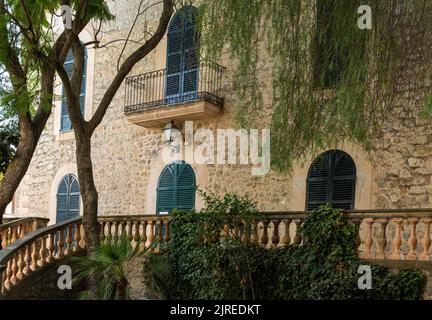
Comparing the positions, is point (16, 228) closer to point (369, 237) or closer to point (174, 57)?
point (174, 57)

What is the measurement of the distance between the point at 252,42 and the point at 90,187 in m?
3.52

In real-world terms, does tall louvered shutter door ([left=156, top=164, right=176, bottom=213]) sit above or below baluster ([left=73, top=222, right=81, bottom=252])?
above

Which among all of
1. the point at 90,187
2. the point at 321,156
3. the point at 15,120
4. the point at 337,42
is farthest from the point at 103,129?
the point at 337,42

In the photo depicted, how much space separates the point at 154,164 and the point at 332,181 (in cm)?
465

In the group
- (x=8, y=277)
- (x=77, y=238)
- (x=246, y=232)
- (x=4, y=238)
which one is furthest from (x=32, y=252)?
(x=246, y=232)

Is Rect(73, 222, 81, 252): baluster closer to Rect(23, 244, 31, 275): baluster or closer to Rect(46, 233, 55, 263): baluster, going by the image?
Rect(46, 233, 55, 263): baluster

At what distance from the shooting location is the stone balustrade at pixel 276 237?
749cm

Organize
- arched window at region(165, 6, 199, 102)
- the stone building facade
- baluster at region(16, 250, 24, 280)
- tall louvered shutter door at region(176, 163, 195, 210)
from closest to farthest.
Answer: baluster at region(16, 250, 24, 280) < the stone building facade < tall louvered shutter door at region(176, 163, 195, 210) < arched window at region(165, 6, 199, 102)

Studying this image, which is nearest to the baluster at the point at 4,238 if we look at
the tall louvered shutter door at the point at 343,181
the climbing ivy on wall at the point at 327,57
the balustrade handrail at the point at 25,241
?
the balustrade handrail at the point at 25,241

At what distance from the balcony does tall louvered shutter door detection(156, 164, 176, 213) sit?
115 cm

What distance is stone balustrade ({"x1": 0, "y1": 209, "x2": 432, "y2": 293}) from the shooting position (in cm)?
749

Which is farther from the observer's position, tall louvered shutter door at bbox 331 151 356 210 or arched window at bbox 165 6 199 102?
arched window at bbox 165 6 199 102

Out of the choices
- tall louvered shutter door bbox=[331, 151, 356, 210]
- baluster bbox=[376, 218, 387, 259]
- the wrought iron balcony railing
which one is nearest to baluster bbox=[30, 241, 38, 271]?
the wrought iron balcony railing

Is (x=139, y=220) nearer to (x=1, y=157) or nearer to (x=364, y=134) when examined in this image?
(x=364, y=134)
